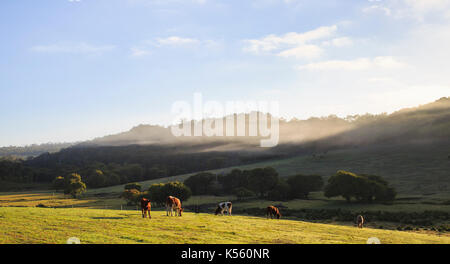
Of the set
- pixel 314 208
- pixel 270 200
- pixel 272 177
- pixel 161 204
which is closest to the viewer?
pixel 314 208

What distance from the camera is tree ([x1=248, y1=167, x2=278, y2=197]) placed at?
4860 inches

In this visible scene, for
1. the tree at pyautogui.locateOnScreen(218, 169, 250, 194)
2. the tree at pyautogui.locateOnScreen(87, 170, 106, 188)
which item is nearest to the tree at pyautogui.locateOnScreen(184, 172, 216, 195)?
the tree at pyautogui.locateOnScreen(218, 169, 250, 194)

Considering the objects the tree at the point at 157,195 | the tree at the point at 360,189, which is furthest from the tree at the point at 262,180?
the tree at the point at 157,195

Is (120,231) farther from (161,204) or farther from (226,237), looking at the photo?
(161,204)

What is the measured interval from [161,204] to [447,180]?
11727 cm

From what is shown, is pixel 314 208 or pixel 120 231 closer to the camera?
pixel 120 231

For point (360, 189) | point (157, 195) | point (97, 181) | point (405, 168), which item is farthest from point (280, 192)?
point (97, 181)

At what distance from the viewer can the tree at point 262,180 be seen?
405 ft

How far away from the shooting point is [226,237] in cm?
2142

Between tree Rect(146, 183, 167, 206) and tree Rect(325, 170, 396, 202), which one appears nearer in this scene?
tree Rect(325, 170, 396, 202)

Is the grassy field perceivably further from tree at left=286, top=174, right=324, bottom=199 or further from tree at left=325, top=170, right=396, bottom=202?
tree at left=286, top=174, right=324, bottom=199

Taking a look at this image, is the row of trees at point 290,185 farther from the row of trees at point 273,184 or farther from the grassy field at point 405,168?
the grassy field at point 405,168

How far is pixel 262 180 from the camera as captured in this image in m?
124
